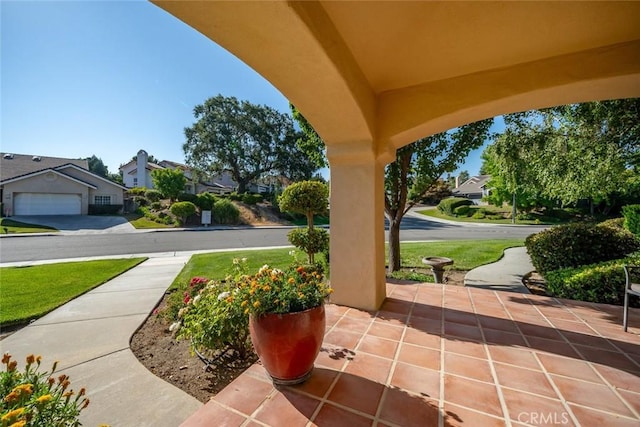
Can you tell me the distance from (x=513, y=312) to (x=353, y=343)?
2359 mm

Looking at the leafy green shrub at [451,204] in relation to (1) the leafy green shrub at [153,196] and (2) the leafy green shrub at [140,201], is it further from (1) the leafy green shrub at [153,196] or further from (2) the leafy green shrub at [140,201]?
(2) the leafy green shrub at [140,201]

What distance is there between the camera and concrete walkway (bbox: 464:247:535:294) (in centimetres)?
523

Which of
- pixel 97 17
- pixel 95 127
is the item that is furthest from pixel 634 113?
pixel 95 127

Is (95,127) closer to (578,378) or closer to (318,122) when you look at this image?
(318,122)

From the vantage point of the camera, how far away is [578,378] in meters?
2.06

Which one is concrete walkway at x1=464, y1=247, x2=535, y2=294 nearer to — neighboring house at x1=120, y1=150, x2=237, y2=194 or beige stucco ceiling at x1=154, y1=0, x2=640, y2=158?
beige stucco ceiling at x1=154, y1=0, x2=640, y2=158

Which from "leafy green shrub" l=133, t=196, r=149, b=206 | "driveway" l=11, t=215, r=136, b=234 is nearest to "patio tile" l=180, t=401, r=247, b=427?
"driveway" l=11, t=215, r=136, b=234

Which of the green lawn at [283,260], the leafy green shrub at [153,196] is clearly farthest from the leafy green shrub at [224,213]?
the green lawn at [283,260]

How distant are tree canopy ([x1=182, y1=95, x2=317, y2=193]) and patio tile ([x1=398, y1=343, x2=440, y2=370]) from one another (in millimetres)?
25051

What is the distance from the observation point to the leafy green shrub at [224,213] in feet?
70.2

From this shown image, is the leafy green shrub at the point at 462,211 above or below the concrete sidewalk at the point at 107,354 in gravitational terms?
above

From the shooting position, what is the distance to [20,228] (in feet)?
49.6

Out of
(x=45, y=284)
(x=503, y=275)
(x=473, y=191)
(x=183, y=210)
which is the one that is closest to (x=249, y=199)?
(x=183, y=210)

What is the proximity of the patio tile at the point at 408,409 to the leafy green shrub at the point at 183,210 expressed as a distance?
21.0 m
